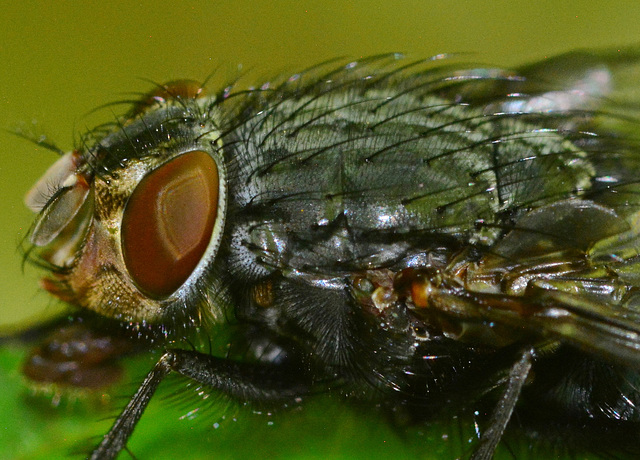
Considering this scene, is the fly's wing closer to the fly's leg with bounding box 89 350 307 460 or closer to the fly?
the fly

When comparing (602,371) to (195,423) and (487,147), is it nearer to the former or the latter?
(487,147)

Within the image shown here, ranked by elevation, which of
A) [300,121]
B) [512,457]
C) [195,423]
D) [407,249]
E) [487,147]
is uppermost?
[300,121]

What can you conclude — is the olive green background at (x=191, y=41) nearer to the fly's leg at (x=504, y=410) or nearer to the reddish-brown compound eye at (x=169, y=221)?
the reddish-brown compound eye at (x=169, y=221)

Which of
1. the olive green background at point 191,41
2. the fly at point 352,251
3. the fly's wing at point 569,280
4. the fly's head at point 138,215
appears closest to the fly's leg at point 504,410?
the fly at point 352,251

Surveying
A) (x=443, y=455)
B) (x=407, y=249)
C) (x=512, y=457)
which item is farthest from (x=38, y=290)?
(x=512, y=457)

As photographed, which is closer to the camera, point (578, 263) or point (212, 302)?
point (578, 263)

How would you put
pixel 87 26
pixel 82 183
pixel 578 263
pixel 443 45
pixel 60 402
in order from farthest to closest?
1. pixel 443 45
2. pixel 87 26
3. pixel 60 402
4. pixel 82 183
5. pixel 578 263

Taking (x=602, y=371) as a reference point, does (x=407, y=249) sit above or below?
above

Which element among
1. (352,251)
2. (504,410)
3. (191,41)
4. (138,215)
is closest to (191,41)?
(191,41)

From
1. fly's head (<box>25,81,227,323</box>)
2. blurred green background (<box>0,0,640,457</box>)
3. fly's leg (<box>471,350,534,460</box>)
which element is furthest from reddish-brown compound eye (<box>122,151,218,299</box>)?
blurred green background (<box>0,0,640,457</box>)
